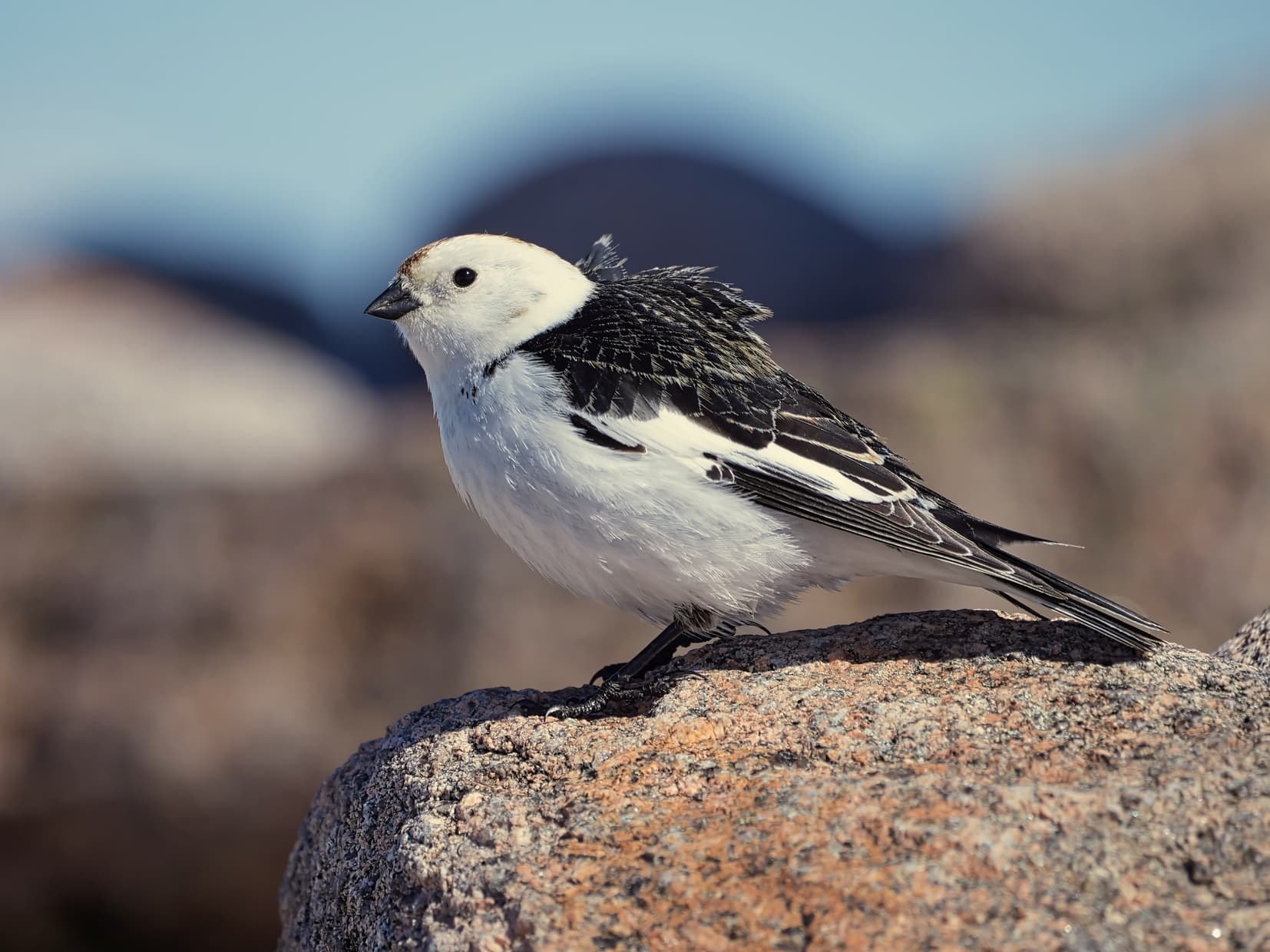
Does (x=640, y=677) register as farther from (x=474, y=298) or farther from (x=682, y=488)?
(x=474, y=298)

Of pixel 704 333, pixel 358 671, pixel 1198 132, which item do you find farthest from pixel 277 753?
pixel 1198 132

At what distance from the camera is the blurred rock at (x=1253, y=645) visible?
4.04 metres

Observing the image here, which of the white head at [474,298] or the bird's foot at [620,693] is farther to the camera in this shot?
the white head at [474,298]

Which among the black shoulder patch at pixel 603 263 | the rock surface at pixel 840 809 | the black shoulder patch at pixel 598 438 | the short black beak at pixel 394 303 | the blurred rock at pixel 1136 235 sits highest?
the blurred rock at pixel 1136 235

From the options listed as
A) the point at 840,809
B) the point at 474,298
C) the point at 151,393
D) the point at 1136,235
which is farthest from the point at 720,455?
the point at 151,393

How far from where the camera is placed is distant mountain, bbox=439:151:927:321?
20812 millimetres

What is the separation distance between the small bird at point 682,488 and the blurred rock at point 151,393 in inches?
275

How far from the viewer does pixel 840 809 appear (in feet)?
9.84

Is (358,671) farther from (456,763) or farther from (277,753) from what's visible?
(456,763)

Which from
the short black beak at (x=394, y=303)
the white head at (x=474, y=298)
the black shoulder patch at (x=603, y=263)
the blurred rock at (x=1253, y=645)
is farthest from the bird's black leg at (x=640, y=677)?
the blurred rock at (x=1253, y=645)

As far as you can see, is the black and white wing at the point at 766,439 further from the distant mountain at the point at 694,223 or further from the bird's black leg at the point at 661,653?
the distant mountain at the point at 694,223

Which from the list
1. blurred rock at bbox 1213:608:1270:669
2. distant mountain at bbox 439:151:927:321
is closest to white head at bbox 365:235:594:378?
blurred rock at bbox 1213:608:1270:669

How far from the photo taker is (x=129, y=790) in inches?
372

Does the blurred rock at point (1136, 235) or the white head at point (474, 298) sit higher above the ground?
the blurred rock at point (1136, 235)
